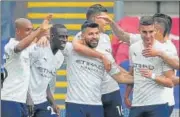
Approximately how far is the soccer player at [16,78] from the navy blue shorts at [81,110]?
61 centimetres

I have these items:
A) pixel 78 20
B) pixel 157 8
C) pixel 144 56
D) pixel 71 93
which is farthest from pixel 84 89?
pixel 157 8

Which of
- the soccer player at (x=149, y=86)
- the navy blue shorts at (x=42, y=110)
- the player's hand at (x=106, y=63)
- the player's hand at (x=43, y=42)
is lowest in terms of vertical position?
the navy blue shorts at (x=42, y=110)

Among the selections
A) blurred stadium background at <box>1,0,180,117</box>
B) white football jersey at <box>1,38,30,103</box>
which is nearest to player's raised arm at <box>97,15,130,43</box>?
white football jersey at <box>1,38,30,103</box>

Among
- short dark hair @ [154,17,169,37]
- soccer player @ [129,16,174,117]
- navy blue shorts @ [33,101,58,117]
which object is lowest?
navy blue shorts @ [33,101,58,117]

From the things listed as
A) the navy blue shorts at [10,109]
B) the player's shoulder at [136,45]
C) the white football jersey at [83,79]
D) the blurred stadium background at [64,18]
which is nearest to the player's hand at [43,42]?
the white football jersey at [83,79]

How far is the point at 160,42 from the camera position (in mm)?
9867

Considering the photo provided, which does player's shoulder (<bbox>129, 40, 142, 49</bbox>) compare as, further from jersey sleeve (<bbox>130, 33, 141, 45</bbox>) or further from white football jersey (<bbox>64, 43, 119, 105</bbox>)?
white football jersey (<bbox>64, 43, 119, 105</bbox>)

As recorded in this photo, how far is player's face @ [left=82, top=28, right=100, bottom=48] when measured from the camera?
376 inches

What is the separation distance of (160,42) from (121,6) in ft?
12.7

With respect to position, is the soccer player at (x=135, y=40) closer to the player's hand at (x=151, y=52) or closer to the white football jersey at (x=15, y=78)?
the player's hand at (x=151, y=52)

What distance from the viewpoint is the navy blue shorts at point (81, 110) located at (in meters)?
9.59

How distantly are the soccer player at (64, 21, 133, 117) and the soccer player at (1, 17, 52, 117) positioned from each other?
546 millimetres

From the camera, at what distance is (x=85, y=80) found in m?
9.62

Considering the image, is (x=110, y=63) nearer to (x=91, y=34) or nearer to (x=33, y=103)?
(x=91, y=34)
